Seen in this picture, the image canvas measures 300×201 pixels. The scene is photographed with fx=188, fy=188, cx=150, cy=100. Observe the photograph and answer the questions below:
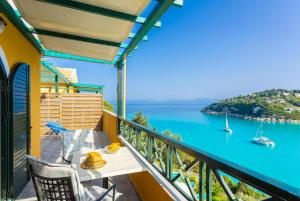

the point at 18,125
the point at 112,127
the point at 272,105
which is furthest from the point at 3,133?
the point at 272,105

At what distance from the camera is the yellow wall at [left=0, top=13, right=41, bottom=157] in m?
2.42

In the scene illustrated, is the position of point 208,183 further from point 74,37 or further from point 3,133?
point 74,37

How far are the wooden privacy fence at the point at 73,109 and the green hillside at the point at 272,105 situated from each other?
462 inches

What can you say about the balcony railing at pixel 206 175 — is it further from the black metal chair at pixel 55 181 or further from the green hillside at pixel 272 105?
the green hillside at pixel 272 105

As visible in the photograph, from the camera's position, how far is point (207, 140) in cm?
2880

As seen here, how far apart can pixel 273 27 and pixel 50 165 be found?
3791 centimetres

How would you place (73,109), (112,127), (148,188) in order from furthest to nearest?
1. (73,109)
2. (112,127)
3. (148,188)

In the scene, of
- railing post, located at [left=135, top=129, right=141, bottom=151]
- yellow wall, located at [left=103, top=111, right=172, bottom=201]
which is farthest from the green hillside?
yellow wall, located at [left=103, top=111, right=172, bottom=201]

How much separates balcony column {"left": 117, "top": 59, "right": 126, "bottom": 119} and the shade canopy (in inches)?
55.1

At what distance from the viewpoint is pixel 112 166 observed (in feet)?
7.27

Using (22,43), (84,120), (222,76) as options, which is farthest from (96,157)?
(222,76)

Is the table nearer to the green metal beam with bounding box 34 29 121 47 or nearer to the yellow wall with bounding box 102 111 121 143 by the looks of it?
the green metal beam with bounding box 34 29 121 47

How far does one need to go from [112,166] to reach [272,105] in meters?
14.0

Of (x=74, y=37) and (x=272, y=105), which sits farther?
(x=272, y=105)
